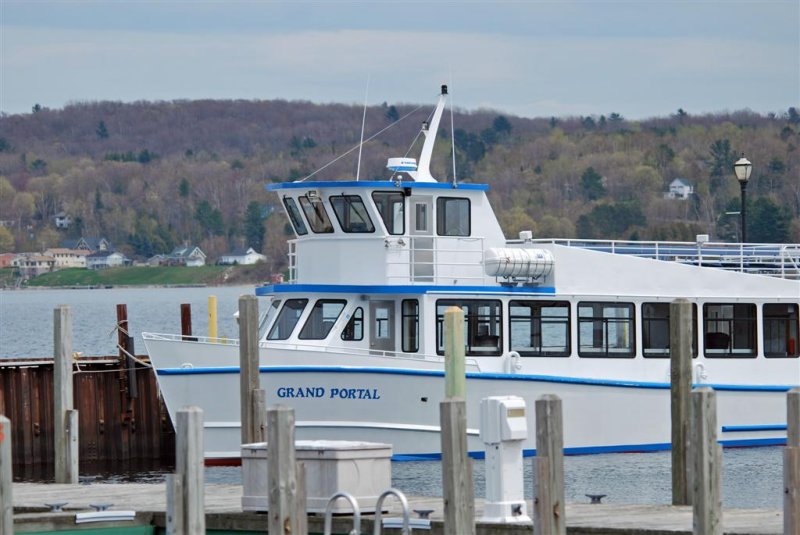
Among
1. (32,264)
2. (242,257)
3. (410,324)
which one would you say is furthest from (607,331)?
(32,264)

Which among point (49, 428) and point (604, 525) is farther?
point (49, 428)

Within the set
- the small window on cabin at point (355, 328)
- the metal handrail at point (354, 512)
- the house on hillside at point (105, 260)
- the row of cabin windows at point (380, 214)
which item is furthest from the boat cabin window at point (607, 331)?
the house on hillside at point (105, 260)

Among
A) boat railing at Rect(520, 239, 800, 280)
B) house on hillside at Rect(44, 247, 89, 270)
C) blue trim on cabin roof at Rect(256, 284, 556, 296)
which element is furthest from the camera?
house on hillside at Rect(44, 247, 89, 270)

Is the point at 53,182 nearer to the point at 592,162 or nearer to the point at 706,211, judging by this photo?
the point at 592,162

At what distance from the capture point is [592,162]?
156 meters

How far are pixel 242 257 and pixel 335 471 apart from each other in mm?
153359

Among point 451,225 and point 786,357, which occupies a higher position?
point 451,225

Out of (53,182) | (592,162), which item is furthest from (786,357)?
(53,182)

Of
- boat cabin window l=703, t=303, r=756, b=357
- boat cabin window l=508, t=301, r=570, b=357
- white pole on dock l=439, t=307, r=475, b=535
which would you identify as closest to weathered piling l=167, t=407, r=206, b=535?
white pole on dock l=439, t=307, r=475, b=535

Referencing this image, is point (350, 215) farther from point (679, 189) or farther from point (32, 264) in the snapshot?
point (32, 264)

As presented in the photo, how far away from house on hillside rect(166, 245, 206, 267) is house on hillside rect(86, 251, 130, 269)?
772cm

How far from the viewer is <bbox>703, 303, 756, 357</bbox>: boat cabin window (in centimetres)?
2461

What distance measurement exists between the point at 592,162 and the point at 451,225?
134 metres

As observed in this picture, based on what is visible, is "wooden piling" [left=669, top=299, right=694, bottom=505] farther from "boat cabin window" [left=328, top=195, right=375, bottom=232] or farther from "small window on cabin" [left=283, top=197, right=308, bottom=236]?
"small window on cabin" [left=283, top=197, right=308, bottom=236]
